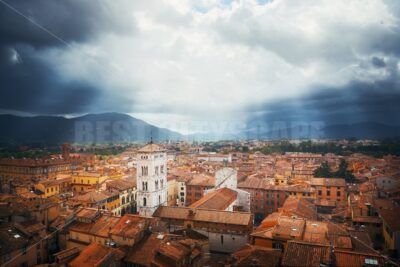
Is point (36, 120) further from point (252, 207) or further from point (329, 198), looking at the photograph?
point (329, 198)

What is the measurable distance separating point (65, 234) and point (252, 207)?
33.5 m

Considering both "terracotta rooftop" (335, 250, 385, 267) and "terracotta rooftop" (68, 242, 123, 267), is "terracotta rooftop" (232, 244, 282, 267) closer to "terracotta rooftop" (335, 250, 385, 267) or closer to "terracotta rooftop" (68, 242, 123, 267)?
"terracotta rooftop" (335, 250, 385, 267)

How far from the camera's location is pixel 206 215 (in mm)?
35719

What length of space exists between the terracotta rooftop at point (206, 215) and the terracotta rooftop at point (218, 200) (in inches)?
105

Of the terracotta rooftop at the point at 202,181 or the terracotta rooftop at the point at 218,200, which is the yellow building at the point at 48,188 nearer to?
the terracotta rooftop at the point at 202,181

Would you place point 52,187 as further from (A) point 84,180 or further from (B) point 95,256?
(B) point 95,256

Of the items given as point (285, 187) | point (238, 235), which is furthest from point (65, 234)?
point (285, 187)

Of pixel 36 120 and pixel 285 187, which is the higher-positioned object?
pixel 36 120

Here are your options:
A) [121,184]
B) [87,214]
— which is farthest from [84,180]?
[87,214]

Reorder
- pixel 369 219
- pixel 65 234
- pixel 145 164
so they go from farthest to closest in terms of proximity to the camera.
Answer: pixel 145 164 → pixel 369 219 → pixel 65 234

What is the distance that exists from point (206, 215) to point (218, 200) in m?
7.17

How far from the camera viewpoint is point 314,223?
98.1 feet

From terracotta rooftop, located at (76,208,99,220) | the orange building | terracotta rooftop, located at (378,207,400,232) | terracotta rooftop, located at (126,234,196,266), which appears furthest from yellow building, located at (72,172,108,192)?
terracotta rooftop, located at (378,207,400,232)

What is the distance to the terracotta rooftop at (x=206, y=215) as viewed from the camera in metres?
34.2
